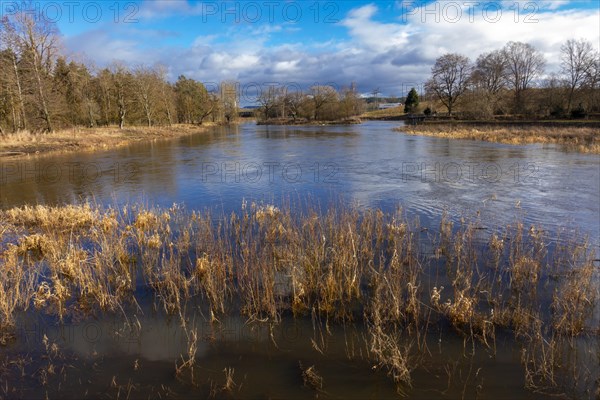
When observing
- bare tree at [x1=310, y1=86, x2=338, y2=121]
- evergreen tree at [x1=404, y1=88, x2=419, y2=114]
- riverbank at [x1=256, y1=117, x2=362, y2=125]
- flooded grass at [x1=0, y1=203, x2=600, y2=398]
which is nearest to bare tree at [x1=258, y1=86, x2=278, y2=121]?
riverbank at [x1=256, y1=117, x2=362, y2=125]

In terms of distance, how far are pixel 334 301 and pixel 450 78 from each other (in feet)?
273

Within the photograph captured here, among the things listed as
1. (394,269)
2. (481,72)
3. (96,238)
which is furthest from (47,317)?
(481,72)

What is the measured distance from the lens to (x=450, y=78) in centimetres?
7894

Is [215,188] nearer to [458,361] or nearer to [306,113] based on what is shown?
[458,361]

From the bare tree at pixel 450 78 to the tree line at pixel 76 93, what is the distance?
50777 mm

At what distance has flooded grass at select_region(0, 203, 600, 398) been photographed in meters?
4.98

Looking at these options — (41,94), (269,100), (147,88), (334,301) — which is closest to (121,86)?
(147,88)

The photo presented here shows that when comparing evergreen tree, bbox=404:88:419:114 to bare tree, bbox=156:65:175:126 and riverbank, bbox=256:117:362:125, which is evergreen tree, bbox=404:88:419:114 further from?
bare tree, bbox=156:65:175:126

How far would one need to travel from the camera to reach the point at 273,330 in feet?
19.8

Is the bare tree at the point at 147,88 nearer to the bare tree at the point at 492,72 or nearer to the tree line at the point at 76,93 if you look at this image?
the tree line at the point at 76,93

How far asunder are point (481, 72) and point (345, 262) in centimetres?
8239

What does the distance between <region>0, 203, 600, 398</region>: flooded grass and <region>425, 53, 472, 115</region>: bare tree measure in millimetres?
77365

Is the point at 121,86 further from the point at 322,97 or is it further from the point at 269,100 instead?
the point at 269,100

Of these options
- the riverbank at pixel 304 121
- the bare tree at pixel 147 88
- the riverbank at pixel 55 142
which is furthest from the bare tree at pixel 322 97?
the riverbank at pixel 55 142
